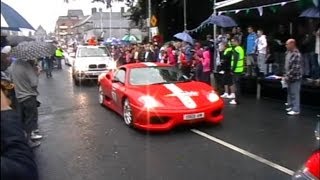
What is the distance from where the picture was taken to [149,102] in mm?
8648

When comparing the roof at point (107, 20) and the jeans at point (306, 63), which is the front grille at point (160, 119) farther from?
the roof at point (107, 20)

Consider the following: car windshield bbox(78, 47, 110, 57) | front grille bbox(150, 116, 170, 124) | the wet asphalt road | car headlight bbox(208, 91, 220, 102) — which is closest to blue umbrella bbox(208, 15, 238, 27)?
the wet asphalt road

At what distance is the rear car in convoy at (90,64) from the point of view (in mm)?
20095

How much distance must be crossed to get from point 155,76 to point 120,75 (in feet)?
3.13

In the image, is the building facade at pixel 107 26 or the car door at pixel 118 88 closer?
the car door at pixel 118 88

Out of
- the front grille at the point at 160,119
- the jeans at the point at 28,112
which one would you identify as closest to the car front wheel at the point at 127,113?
the front grille at the point at 160,119

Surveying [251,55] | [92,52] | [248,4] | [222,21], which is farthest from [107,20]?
[251,55]

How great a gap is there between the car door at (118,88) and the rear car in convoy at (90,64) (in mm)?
9339

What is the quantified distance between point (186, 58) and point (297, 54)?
703cm

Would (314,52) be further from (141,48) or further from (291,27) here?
(141,48)

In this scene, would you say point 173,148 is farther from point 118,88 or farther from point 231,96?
point 231,96

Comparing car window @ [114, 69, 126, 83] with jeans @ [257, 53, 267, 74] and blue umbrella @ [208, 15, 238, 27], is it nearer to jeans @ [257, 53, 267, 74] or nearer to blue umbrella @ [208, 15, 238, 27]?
jeans @ [257, 53, 267, 74]

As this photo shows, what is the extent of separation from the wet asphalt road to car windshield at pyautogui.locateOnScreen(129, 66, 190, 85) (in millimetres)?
1017

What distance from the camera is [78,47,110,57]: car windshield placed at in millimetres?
21547
